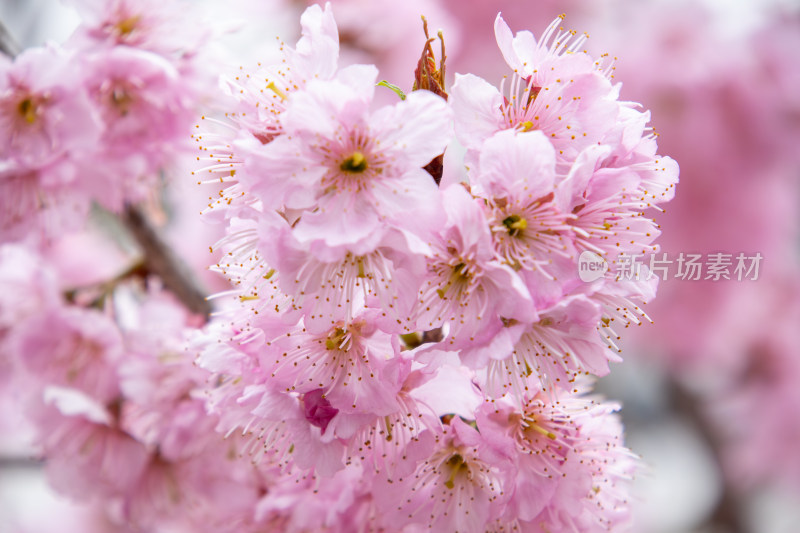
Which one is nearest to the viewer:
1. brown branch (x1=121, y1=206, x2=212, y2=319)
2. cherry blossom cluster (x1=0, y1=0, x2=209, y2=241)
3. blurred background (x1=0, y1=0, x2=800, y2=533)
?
cherry blossom cluster (x1=0, y1=0, x2=209, y2=241)

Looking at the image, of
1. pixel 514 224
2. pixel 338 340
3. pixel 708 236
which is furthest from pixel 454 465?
pixel 708 236

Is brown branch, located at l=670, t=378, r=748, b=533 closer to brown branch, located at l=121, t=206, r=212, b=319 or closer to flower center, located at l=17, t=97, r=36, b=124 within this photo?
brown branch, located at l=121, t=206, r=212, b=319

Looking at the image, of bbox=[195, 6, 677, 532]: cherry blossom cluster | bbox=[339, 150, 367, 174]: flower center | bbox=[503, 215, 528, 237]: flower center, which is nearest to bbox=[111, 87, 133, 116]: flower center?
bbox=[195, 6, 677, 532]: cherry blossom cluster

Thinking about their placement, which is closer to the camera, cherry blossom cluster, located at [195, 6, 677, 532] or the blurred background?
cherry blossom cluster, located at [195, 6, 677, 532]

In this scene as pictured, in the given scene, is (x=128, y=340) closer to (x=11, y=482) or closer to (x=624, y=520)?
(x=624, y=520)

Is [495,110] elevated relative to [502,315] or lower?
elevated

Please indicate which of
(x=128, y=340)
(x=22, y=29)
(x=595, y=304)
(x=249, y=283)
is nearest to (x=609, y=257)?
(x=595, y=304)
